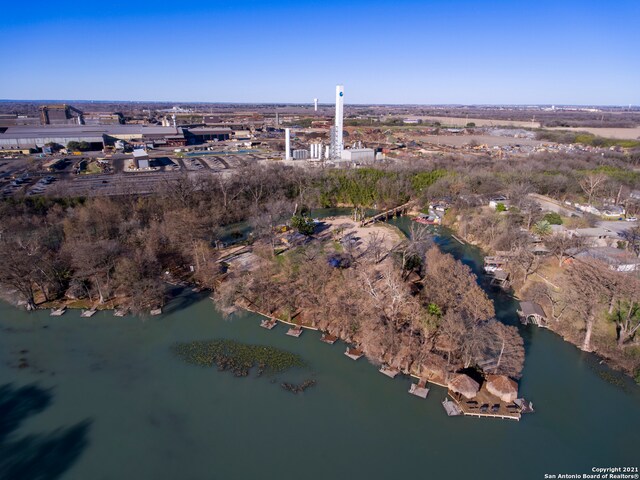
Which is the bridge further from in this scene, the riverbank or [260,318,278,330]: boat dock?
[260,318,278,330]: boat dock

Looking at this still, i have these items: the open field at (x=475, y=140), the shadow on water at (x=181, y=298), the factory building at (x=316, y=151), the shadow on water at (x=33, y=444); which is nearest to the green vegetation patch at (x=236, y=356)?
the shadow on water at (x=181, y=298)

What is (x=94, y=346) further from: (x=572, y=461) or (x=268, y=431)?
(x=572, y=461)

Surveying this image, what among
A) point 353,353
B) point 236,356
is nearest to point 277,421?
point 236,356

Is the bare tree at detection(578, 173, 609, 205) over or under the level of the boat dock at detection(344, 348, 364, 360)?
over

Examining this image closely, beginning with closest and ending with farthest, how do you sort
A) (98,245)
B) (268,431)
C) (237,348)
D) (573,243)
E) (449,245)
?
(268,431) < (237,348) < (98,245) < (573,243) < (449,245)

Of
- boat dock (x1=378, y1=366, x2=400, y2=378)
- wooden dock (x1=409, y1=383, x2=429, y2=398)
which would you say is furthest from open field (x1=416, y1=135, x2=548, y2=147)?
wooden dock (x1=409, y1=383, x2=429, y2=398)

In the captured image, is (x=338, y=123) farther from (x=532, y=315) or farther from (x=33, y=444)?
(x=33, y=444)

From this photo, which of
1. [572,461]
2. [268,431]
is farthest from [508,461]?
[268,431]
